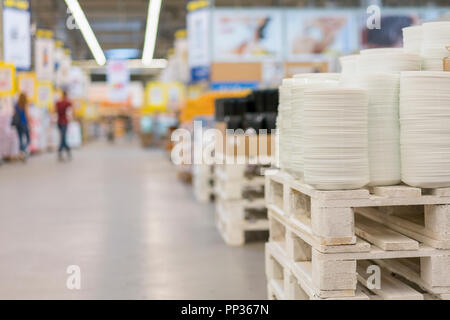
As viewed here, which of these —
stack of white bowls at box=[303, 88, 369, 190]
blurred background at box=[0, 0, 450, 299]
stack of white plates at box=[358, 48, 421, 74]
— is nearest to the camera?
stack of white bowls at box=[303, 88, 369, 190]

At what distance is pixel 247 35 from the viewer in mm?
14211

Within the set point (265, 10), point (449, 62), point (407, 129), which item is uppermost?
point (265, 10)

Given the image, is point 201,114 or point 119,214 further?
point 201,114

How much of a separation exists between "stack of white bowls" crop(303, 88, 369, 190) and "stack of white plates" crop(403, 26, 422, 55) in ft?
2.36

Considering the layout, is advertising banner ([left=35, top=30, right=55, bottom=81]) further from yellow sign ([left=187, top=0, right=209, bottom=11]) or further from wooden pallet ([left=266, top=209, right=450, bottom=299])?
wooden pallet ([left=266, top=209, right=450, bottom=299])

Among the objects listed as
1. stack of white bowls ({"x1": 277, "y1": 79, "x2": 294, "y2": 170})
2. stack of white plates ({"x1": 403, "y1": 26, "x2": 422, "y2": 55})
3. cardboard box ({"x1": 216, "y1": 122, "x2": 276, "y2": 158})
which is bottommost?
cardboard box ({"x1": 216, "y1": 122, "x2": 276, "y2": 158})

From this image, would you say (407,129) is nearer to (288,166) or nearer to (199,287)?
(288,166)

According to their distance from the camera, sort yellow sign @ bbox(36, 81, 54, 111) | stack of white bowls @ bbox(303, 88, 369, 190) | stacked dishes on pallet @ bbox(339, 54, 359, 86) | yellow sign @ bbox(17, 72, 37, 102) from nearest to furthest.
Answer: stack of white bowls @ bbox(303, 88, 369, 190), stacked dishes on pallet @ bbox(339, 54, 359, 86), yellow sign @ bbox(17, 72, 37, 102), yellow sign @ bbox(36, 81, 54, 111)

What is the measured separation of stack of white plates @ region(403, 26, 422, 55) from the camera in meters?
2.95

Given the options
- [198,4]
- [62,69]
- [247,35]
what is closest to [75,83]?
[62,69]

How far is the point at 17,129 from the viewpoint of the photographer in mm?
14500

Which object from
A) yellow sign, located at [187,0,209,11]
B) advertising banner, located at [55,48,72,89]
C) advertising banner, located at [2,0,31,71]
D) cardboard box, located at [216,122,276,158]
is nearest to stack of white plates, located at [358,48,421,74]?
cardboard box, located at [216,122,276,158]

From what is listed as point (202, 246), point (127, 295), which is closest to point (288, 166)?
point (127, 295)
